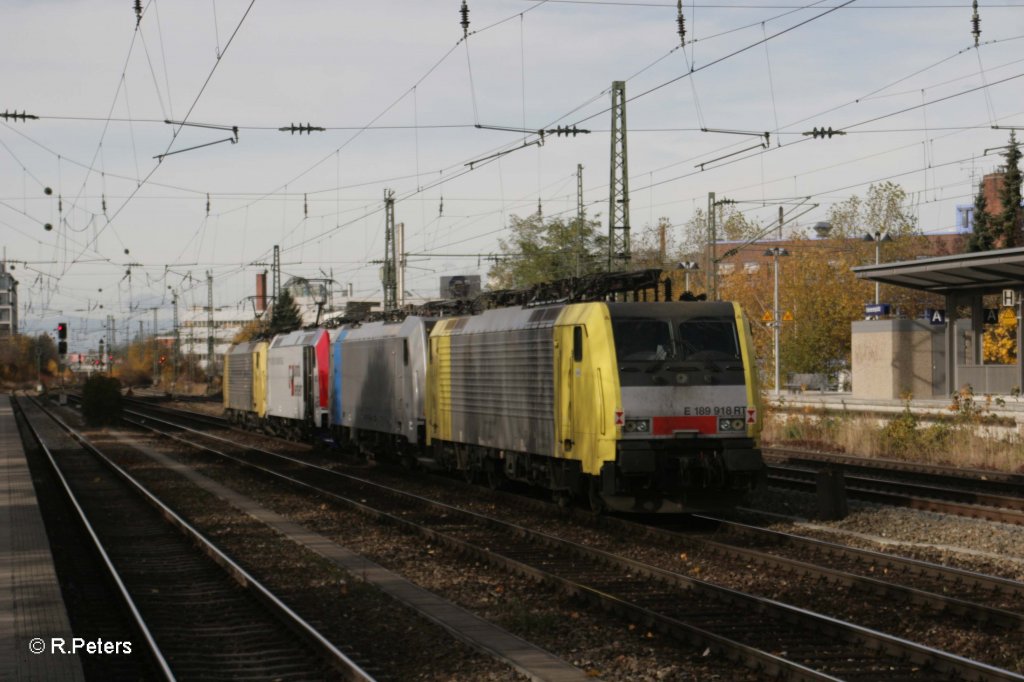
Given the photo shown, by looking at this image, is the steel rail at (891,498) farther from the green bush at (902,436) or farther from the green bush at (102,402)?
the green bush at (102,402)

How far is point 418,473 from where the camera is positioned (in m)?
26.5

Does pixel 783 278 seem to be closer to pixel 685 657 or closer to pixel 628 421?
pixel 628 421

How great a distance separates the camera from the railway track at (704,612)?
8.77 meters

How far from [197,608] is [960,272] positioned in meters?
28.7

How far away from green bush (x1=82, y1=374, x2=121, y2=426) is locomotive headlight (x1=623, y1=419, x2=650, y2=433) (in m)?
38.7

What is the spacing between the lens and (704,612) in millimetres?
10969

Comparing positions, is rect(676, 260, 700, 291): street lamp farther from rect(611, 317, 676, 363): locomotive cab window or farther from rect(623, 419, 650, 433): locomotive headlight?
rect(623, 419, 650, 433): locomotive headlight

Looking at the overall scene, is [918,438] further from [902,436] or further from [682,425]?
[682,425]

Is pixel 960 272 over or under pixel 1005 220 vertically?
under

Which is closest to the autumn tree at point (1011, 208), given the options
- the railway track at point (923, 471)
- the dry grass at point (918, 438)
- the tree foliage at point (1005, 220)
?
the tree foliage at point (1005, 220)

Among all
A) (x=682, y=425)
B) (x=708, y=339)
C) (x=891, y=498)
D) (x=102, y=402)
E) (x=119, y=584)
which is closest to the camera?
(x=119, y=584)

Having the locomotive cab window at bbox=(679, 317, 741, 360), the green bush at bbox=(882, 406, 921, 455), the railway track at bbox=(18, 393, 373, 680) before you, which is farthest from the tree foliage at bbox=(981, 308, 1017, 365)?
the railway track at bbox=(18, 393, 373, 680)

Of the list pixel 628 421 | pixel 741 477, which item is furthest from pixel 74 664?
Answer: pixel 741 477

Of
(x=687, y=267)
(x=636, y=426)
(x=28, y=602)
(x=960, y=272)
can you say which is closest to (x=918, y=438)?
(x=960, y=272)
